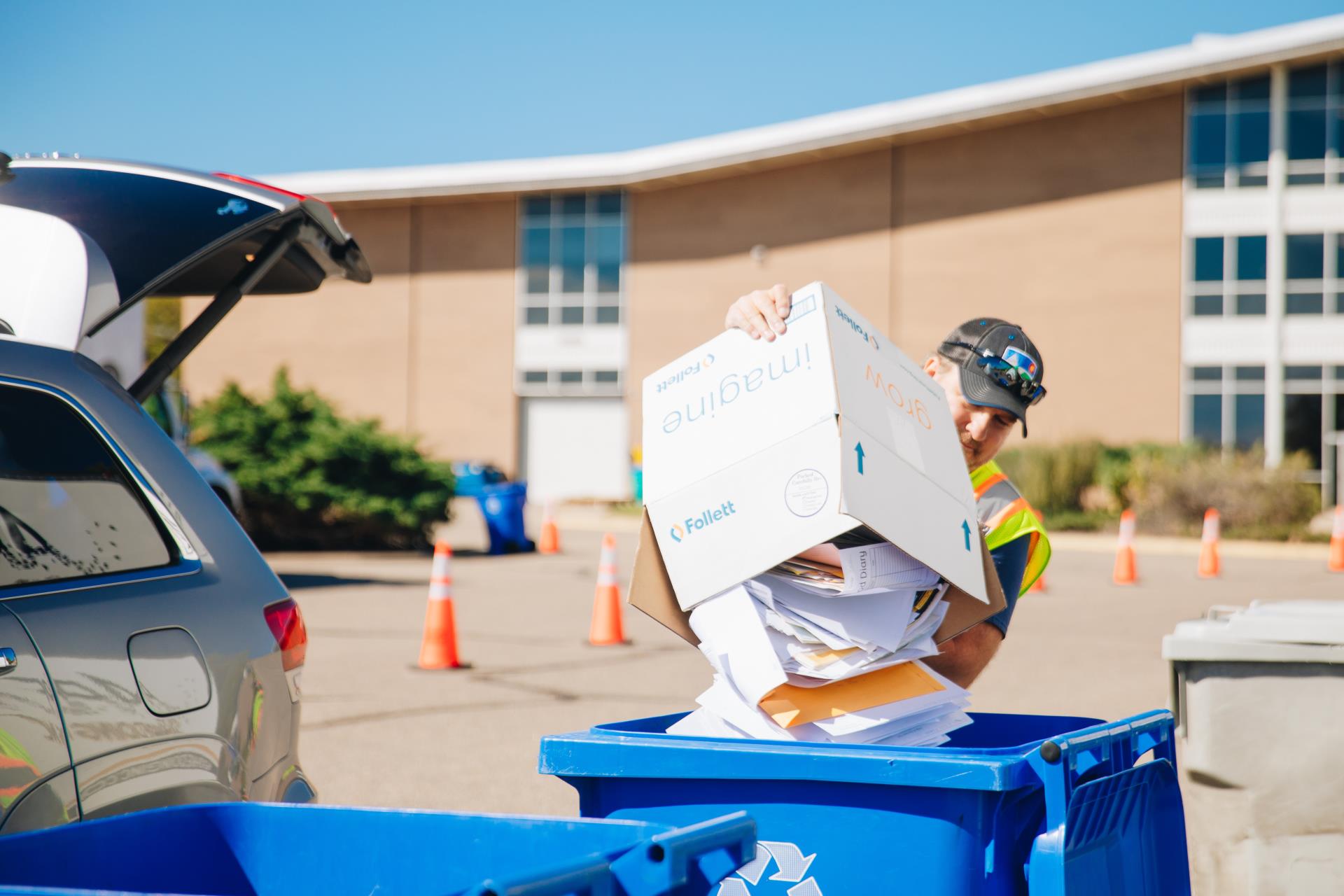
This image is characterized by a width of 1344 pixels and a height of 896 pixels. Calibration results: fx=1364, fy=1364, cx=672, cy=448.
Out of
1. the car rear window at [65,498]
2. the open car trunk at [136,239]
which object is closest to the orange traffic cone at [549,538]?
the open car trunk at [136,239]

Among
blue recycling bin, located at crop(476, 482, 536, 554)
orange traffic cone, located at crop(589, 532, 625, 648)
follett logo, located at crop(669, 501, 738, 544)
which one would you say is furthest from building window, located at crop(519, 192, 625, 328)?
follett logo, located at crop(669, 501, 738, 544)

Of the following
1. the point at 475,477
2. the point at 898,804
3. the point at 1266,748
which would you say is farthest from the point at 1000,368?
the point at 475,477

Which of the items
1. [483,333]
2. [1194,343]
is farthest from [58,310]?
[483,333]

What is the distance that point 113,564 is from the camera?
3047 mm

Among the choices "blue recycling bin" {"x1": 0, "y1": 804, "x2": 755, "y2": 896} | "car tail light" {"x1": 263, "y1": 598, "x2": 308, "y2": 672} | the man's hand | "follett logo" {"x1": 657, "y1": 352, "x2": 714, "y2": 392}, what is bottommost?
"blue recycling bin" {"x1": 0, "y1": 804, "x2": 755, "y2": 896}

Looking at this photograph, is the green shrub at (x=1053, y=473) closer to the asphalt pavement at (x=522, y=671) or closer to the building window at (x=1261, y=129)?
the building window at (x=1261, y=129)

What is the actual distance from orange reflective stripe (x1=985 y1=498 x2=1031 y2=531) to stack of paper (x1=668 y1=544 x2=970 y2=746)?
2.07 feet

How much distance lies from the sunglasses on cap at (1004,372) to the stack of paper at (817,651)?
Result: 792 millimetres

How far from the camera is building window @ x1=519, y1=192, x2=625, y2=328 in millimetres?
44562

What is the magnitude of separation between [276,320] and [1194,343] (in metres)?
30.0

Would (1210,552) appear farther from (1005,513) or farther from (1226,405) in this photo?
(1005,513)

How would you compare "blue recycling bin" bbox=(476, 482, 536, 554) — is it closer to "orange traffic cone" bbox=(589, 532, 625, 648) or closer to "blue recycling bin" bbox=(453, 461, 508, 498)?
"blue recycling bin" bbox=(453, 461, 508, 498)

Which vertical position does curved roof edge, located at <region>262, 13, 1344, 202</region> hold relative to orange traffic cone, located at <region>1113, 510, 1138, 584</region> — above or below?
above

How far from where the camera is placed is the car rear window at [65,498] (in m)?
2.97
